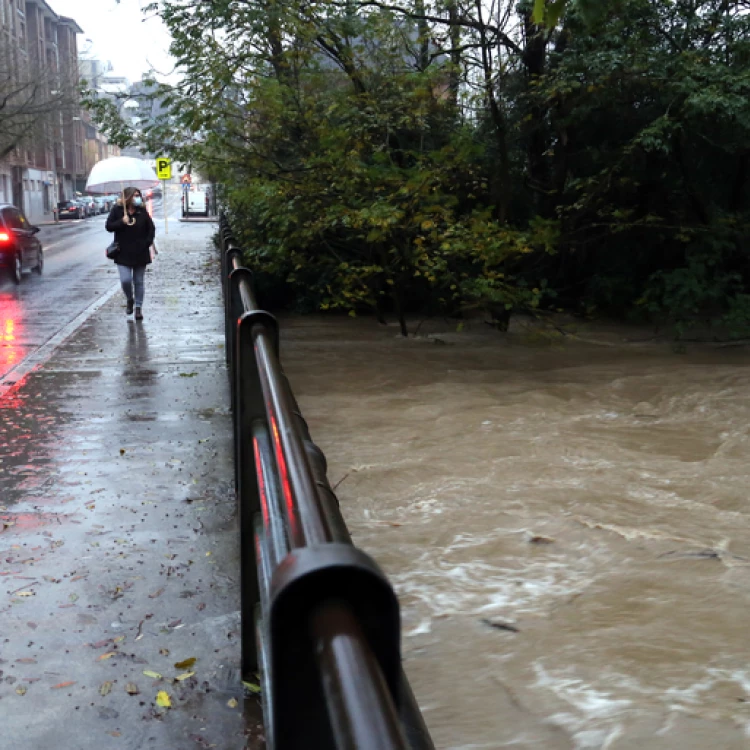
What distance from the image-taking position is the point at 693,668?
4.43 meters

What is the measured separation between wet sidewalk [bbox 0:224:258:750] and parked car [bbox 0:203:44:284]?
1097cm

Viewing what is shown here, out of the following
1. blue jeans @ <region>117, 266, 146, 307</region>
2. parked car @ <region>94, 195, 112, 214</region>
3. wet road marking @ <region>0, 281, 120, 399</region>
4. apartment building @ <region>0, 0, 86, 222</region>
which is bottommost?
wet road marking @ <region>0, 281, 120, 399</region>

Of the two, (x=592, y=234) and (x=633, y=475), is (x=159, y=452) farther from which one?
(x=592, y=234)

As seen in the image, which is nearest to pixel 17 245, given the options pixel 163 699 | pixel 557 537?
pixel 557 537

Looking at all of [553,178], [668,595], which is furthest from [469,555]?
[553,178]

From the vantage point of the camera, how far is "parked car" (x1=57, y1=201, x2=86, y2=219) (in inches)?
2657

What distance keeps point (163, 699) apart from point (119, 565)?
1.31m

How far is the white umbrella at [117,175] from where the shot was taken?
2248 cm

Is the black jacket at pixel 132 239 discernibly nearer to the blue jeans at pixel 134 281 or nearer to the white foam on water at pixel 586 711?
the blue jeans at pixel 134 281

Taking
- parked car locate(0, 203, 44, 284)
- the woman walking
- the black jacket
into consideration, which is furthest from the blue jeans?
parked car locate(0, 203, 44, 284)

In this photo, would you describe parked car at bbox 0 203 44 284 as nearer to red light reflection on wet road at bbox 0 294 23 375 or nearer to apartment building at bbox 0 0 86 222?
red light reflection on wet road at bbox 0 294 23 375

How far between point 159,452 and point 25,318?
837 cm

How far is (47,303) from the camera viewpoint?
16.1 m

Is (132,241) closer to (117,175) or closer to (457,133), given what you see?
(457,133)
